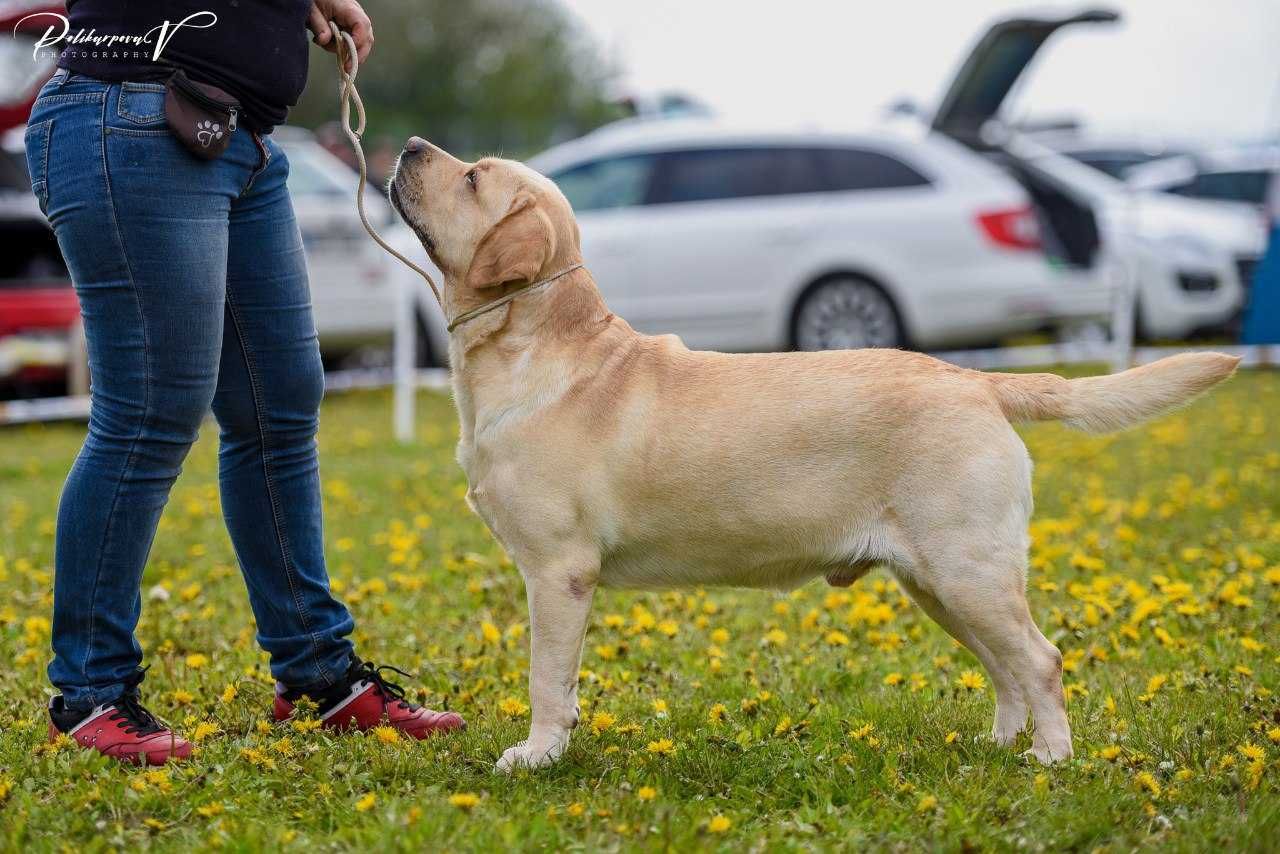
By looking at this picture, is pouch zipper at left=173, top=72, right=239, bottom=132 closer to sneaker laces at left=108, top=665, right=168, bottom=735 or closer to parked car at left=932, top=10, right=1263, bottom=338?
sneaker laces at left=108, top=665, right=168, bottom=735

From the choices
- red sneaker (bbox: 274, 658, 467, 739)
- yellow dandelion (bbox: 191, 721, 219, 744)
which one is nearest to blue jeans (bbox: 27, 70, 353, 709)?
red sneaker (bbox: 274, 658, 467, 739)

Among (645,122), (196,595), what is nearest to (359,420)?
(645,122)

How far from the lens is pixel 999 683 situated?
11.8 ft

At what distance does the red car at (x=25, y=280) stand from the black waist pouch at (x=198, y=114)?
9.13 metres

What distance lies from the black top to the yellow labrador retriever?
689 millimetres

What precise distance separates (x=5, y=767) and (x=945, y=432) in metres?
2.42

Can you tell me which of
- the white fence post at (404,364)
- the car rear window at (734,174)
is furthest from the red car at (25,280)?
the car rear window at (734,174)

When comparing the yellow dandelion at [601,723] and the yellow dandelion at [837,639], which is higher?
the yellow dandelion at [601,723]

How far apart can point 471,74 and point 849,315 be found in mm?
32081

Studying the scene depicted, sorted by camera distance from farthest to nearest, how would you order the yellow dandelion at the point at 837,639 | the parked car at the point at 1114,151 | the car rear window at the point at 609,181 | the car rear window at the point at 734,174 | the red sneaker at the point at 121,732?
1. the parked car at the point at 1114,151
2. the car rear window at the point at 609,181
3. the car rear window at the point at 734,174
4. the yellow dandelion at the point at 837,639
5. the red sneaker at the point at 121,732

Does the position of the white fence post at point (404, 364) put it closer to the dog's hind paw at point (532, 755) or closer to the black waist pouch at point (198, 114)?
the black waist pouch at point (198, 114)

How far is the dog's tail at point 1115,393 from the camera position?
11.3ft

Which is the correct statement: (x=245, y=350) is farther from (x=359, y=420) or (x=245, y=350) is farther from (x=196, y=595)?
(x=359, y=420)

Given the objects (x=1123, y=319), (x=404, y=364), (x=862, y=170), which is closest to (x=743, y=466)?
(x=404, y=364)
